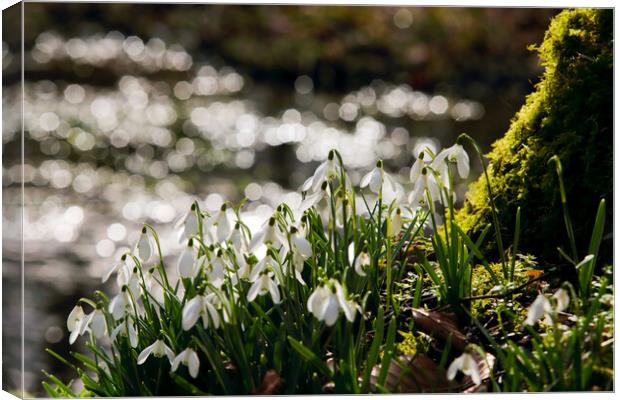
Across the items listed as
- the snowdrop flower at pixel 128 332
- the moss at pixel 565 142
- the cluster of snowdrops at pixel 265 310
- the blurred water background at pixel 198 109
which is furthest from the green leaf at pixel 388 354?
the blurred water background at pixel 198 109

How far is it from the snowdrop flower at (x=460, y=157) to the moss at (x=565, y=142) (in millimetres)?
367

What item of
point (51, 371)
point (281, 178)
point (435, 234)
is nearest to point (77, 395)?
point (435, 234)

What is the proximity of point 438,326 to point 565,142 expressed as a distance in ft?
2.03

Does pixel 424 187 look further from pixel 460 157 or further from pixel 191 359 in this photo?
pixel 191 359

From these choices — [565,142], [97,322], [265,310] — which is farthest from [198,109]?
[97,322]

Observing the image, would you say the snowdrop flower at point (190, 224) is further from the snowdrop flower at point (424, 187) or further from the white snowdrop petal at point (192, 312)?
the snowdrop flower at point (424, 187)

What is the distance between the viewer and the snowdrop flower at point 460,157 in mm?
1701

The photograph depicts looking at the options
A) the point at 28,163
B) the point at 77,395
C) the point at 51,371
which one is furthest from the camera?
the point at 28,163

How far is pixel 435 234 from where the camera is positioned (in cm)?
178

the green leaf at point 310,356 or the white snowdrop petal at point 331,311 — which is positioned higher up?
the white snowdrop petal at point 331,311

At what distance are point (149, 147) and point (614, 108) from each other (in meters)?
4.33

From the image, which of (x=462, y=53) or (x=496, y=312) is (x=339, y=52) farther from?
(x=496, y=312)

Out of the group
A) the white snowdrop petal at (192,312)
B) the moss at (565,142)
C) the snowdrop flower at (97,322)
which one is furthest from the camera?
the moss at (565,142)

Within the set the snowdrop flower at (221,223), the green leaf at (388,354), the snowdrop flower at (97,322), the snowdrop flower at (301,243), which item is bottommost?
the green leaf at (388,354)
